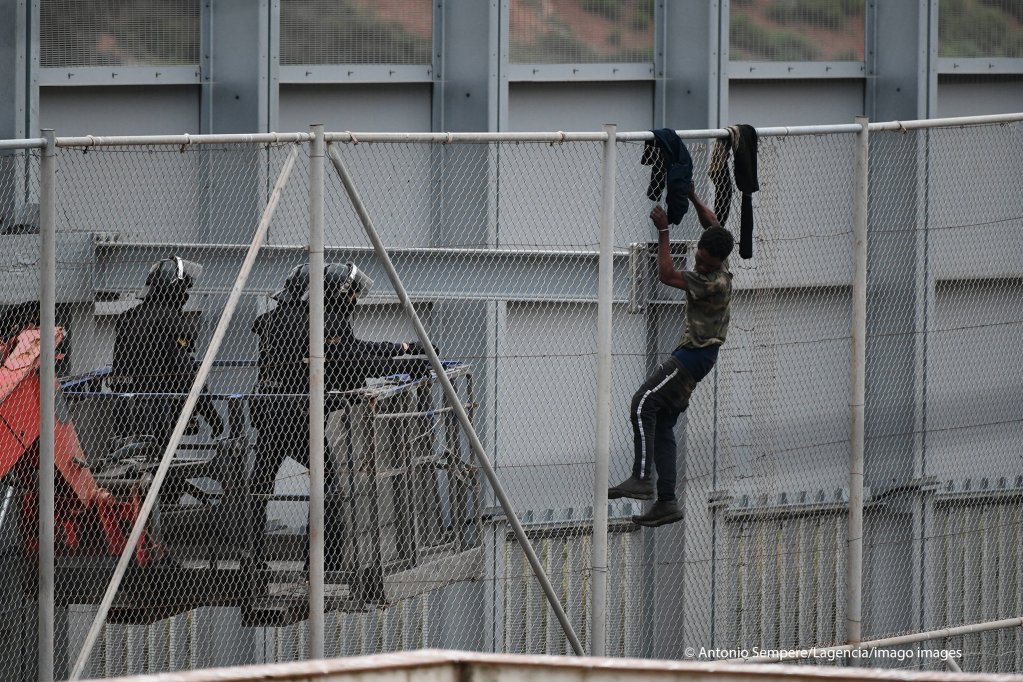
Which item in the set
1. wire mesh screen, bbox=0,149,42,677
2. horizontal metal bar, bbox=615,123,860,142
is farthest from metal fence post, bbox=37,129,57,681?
horizontal metal bar, bbox=615,123,860,142

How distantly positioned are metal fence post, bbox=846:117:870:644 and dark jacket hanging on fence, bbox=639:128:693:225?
42.6 inches

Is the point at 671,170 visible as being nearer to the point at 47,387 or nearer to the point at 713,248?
the point at 713,248

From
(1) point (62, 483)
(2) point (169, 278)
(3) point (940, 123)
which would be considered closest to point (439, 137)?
(2) point (169, 278)

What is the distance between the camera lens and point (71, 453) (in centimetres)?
773

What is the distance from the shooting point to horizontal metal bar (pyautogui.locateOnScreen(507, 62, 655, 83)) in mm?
11125

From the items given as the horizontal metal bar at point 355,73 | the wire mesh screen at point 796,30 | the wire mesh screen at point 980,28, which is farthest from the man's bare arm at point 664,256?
the wire mesh screen at point 980,28

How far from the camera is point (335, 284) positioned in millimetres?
7773

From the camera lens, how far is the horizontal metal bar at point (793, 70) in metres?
11.6

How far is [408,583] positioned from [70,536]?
1.80 metres

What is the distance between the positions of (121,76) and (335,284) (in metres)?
3.61

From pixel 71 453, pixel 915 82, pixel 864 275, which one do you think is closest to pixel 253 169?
pixel 71 453

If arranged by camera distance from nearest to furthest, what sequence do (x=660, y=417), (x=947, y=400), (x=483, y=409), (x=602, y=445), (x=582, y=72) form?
(x=602, y=445), (x=660, y=417), (x=483, y=409), (x=947, y=400), (x=582, y=72)

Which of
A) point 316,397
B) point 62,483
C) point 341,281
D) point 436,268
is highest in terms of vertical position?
point 436,268

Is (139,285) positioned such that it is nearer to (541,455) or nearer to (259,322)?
(259,322)
